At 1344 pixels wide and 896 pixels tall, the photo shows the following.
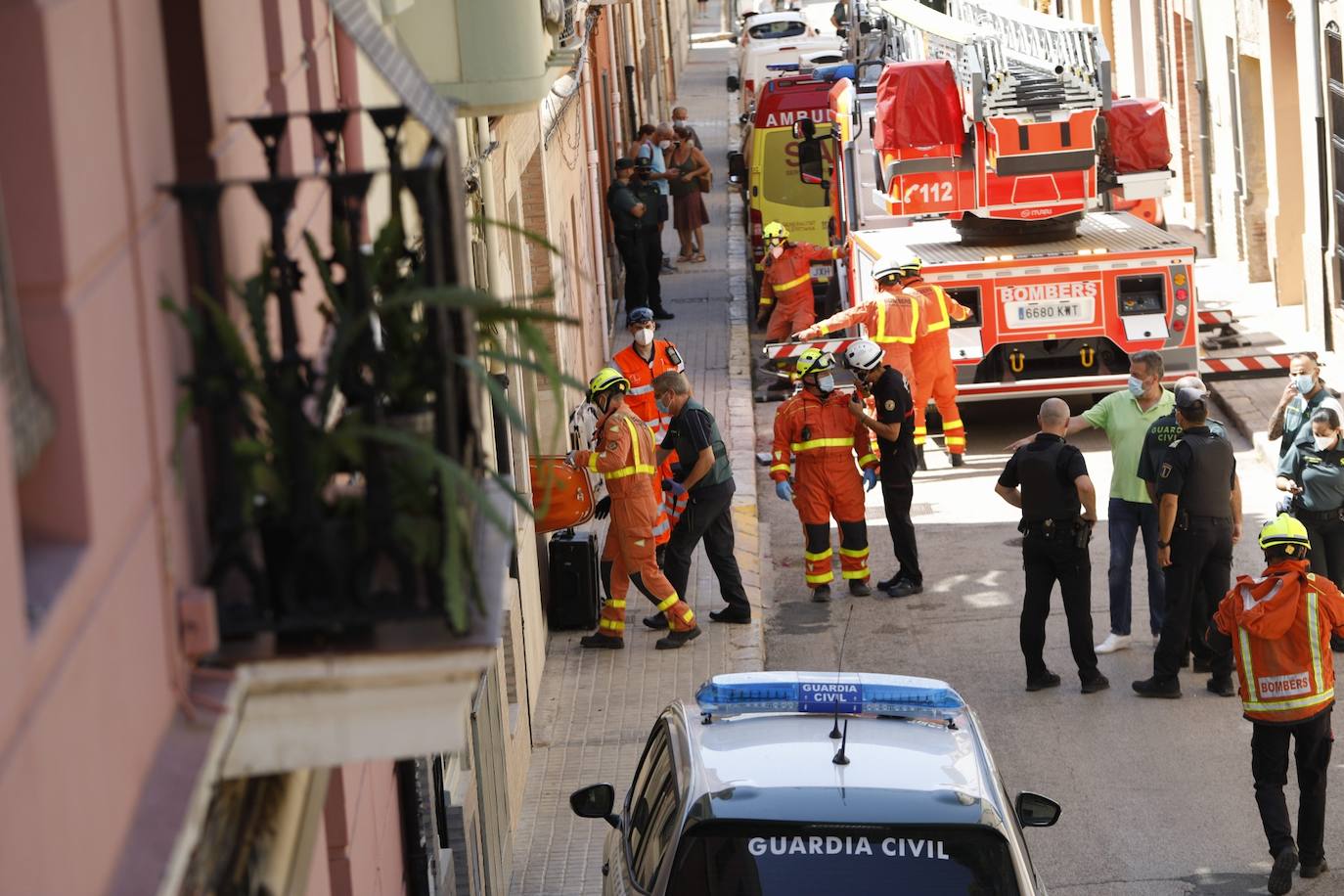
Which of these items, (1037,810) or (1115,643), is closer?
(1037,810)

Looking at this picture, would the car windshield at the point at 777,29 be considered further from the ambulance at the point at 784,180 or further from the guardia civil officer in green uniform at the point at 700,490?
the guardia civil officer in green uniform at the point at 700,490

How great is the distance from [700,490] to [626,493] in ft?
2.65

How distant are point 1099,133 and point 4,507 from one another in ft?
58.7

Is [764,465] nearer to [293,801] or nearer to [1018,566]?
[1018,566]

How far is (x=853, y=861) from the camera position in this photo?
596 cm

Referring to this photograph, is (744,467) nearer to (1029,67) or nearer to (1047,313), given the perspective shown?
(1047,313)

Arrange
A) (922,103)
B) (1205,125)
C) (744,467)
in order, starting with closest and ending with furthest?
(744,467), (922,103), (1205,125)

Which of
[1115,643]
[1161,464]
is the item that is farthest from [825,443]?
[1161,464]

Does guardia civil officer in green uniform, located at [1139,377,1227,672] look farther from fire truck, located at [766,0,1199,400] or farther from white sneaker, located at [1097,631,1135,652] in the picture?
fire truck, located at [766,0,1199,400]

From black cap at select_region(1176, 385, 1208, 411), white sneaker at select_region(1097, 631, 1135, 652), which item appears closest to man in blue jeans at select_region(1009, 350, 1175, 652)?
white sneaker at select_region(1097, 631, 1135, 652)

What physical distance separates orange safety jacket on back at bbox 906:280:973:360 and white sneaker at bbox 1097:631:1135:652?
16.0 feet

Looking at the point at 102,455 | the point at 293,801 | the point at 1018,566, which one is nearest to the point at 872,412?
the point at 1018,566

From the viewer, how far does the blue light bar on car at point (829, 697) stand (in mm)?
6789

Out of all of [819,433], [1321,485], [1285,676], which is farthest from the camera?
[819,433]
